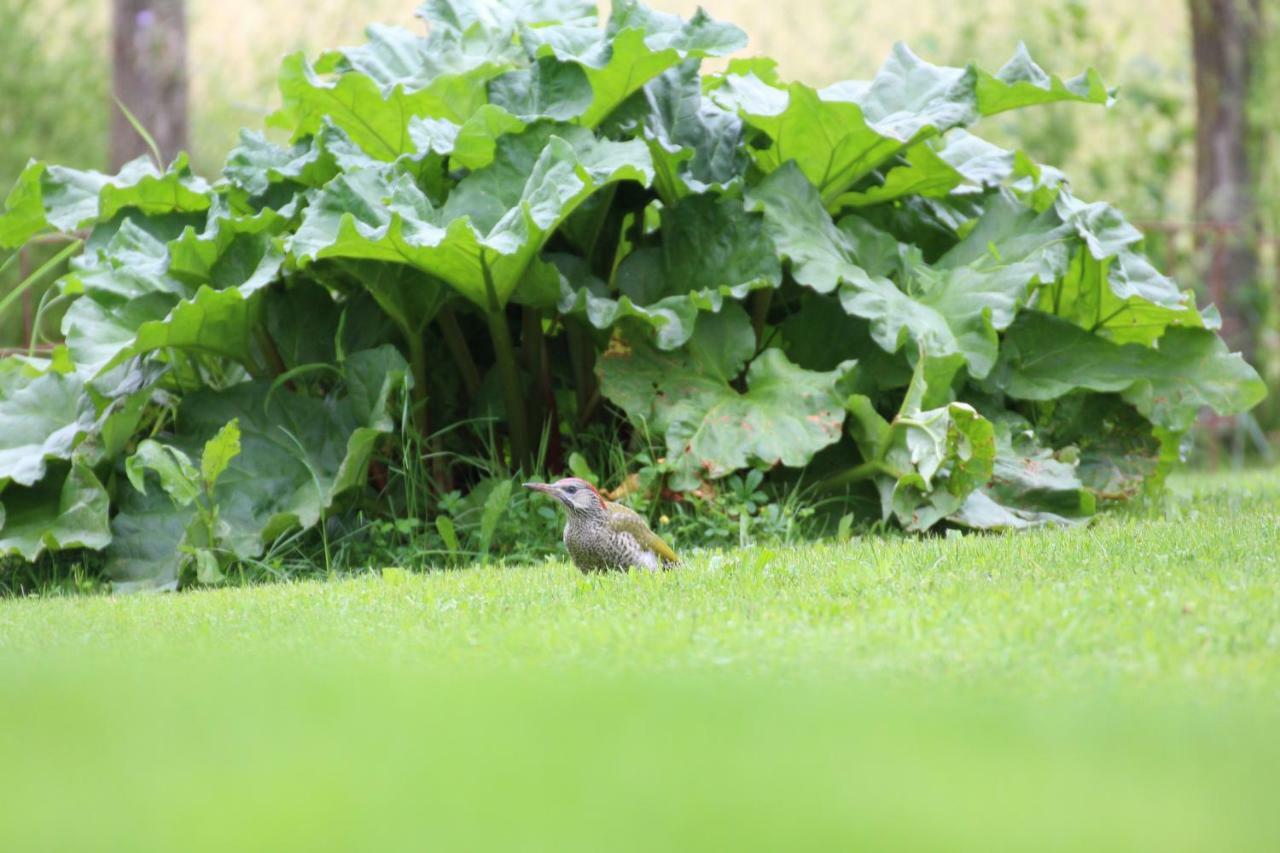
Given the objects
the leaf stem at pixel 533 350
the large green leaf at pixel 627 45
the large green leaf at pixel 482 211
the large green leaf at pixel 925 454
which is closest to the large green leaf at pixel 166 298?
the large green leaf at pixel 482 211

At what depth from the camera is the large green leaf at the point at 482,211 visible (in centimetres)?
460

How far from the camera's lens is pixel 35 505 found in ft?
17.0

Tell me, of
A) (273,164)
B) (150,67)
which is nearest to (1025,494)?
(273,164)

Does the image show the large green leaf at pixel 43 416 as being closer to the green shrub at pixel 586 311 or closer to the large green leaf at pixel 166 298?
the green shrub at pixel 586 311

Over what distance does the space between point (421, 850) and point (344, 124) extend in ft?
12.9

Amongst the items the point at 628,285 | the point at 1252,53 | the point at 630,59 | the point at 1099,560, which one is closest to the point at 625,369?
the point at 628,285

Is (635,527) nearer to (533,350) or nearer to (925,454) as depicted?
(925,454)

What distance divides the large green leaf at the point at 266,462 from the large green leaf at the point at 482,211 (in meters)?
0.46

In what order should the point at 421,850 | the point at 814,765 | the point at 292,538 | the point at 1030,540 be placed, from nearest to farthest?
the point at 421,850 → the point at 814,765 → the point at 1030,540 → the point at 292,538

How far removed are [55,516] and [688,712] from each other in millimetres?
3305

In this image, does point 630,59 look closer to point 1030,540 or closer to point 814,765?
point 1030,540

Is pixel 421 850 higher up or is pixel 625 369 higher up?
pixel 421 850

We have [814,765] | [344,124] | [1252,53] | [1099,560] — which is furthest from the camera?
[1252,53]

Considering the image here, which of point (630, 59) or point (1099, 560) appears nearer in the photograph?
point (1099, 560)
